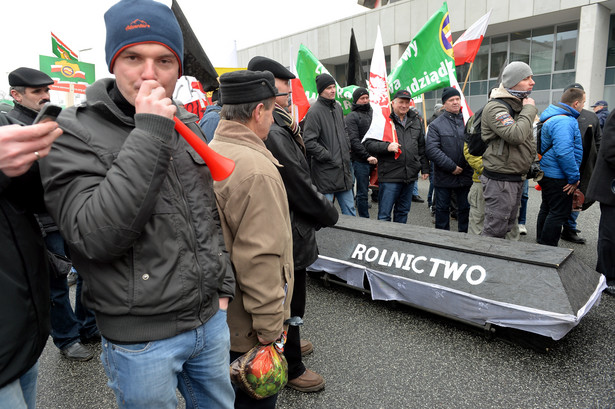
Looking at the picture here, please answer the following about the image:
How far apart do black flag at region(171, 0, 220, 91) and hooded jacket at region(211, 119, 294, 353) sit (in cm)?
232

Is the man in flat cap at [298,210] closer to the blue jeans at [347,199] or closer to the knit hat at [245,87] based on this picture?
the knit hat at [245,87]

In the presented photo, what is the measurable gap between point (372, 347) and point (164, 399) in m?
2.07

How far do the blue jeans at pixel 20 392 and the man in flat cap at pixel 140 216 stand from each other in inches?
8.7

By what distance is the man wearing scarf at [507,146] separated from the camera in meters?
3.80

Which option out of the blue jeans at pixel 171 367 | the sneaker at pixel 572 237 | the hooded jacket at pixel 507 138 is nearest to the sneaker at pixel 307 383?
the blue jeans at pixel 171 367

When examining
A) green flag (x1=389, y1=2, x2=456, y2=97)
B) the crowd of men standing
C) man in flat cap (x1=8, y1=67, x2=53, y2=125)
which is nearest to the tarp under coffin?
the crowd of men standing

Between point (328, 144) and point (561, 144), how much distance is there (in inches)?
102

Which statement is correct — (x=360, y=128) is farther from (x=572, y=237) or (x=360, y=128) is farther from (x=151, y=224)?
(x=151, y=224)

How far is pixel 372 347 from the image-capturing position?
3.00m

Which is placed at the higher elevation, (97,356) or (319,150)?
(319,150)

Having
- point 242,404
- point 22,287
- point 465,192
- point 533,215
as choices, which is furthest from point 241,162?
point 533,215

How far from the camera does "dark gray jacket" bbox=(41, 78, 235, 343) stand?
101 centimetres

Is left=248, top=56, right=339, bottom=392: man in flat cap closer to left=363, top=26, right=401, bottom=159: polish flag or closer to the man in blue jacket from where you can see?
left=363, top=26, right=401, bottom=159: polish flag

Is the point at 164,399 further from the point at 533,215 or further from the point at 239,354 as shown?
the point at 533,215
